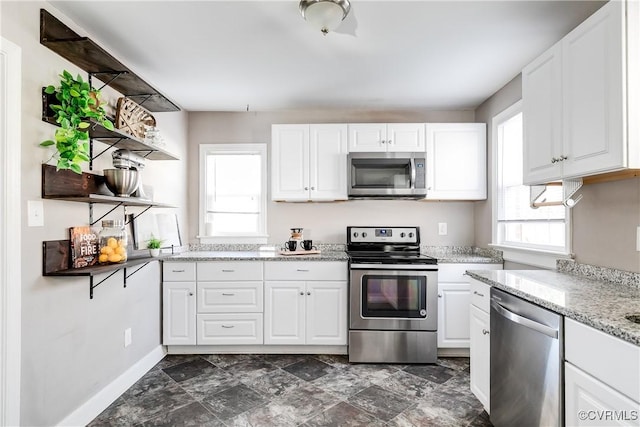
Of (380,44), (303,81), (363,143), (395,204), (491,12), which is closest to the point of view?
(491,12)

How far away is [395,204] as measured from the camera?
3.50 meters

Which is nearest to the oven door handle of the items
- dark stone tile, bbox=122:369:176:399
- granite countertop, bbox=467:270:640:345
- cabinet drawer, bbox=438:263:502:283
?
cabinet drawer, bbox=438:263:502:283

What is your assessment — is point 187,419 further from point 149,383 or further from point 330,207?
point 330,207

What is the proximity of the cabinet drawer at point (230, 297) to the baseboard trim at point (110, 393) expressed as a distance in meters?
0.54

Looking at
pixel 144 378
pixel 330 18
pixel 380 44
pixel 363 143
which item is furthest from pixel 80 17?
pixel 144 378

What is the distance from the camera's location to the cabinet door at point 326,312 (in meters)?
2.92

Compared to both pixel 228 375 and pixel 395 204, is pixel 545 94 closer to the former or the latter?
pixel 395 204

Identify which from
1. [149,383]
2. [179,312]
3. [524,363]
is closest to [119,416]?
[149,383]

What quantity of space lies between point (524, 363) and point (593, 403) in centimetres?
35

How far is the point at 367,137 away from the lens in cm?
320

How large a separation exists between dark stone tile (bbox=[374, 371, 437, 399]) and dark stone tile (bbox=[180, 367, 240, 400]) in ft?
3.70

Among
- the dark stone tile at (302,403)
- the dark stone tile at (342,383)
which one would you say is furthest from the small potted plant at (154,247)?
the dark stone tile at (342,383)

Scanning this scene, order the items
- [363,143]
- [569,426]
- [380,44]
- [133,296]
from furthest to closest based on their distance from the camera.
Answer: [363,143], [133,296], [380,44], [569,426]

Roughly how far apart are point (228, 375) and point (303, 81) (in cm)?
248
